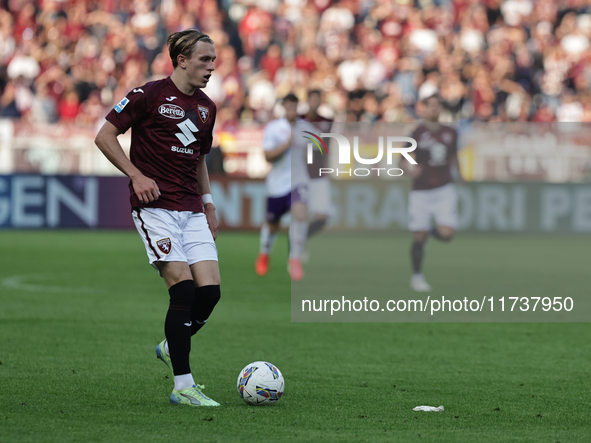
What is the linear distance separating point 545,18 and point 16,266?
15.2 metres

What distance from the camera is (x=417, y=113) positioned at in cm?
2005

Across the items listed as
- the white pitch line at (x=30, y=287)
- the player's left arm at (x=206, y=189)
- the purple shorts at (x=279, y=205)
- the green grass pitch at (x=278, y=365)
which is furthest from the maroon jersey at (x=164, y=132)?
the purple shorts at (x=279, y=205)

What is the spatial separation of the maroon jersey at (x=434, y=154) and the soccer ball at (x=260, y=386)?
6.50m

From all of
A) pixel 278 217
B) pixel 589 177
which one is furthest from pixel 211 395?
pixel 589 177

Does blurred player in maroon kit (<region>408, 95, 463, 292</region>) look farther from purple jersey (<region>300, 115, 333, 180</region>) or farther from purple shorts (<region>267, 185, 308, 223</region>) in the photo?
purple shorts (<region>267, 185, 308, 223</region>)

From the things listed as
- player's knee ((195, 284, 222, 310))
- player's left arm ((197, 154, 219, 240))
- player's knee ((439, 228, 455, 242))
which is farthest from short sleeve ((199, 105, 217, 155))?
player's knee ((439, 228, 455, 242))

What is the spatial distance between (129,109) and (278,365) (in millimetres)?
2272

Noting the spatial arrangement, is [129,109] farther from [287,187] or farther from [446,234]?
[287,187]

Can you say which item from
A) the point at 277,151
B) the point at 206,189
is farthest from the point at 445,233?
the point at 206,189

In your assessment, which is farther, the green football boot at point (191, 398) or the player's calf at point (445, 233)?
the player's calf at point (445, 233)

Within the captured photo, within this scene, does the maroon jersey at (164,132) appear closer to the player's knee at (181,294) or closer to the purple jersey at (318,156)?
the player's knee at (181,294)

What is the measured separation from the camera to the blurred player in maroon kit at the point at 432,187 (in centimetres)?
1141

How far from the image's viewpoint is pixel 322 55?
21672 millimetres

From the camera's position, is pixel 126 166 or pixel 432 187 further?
pixel 432 187
